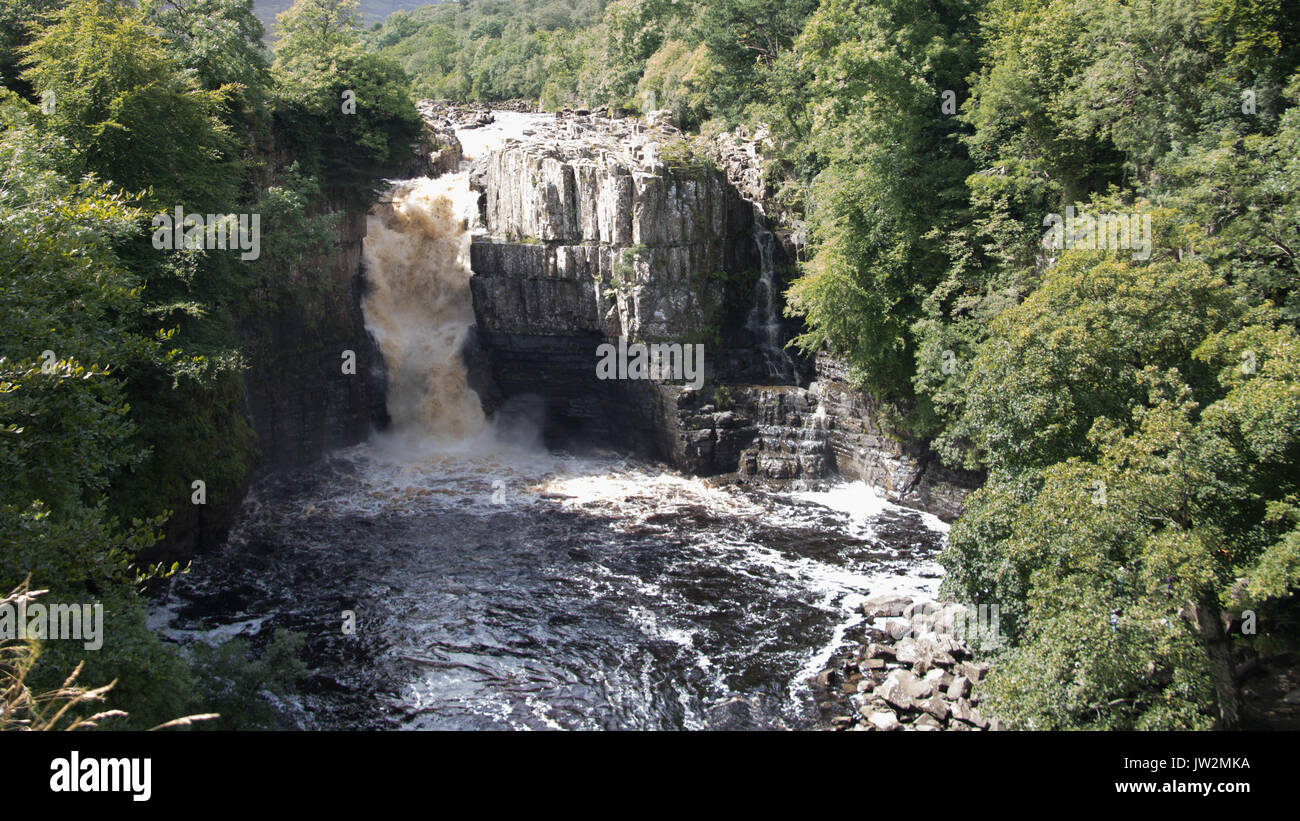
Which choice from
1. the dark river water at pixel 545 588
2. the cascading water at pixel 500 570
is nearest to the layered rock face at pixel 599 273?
the cascading water at pixel 500 570

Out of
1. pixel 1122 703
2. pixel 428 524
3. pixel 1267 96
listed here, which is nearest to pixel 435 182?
pixel 428 524

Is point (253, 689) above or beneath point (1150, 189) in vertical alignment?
beneath

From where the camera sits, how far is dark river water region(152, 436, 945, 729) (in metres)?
20.9

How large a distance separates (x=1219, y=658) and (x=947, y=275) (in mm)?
18225

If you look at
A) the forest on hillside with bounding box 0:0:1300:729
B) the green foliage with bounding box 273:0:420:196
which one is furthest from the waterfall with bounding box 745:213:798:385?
the green foliage with bounding box 273:0:420:196

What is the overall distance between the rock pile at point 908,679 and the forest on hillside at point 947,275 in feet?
6.98

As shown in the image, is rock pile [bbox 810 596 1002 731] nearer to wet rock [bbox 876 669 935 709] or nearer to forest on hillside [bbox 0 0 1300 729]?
wet rock [bbox 876 669 935 709]

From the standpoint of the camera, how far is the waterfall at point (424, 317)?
40312 millimetres

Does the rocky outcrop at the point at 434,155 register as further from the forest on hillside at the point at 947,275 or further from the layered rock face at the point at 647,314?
the layered rock face at the point at 647,314

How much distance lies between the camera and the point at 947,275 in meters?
31.7

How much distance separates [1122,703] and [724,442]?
76.3 ft

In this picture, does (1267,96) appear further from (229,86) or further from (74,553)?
(229,86)

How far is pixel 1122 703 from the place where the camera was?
599 inches

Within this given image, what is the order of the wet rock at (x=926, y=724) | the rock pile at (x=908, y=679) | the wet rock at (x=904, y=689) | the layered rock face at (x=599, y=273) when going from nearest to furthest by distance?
1. the wet rock at (x=926, y=724)
2. the rock pile at (x=908, y=679)
3. the wet rock at (x=904, y=689)
4. the layered rock face at (x=599, y=273)
